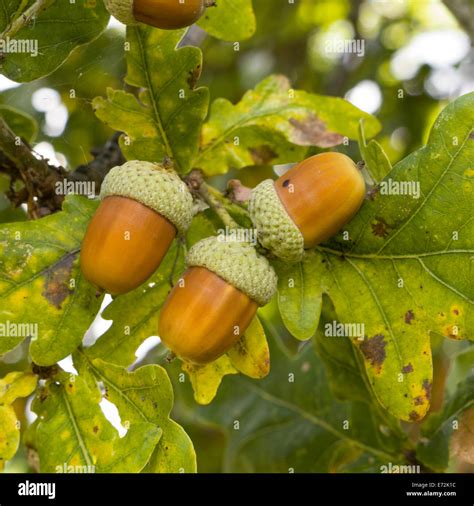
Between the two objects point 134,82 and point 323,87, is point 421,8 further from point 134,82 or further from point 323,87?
point 134,82

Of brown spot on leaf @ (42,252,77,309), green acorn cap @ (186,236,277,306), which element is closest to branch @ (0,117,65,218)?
brown spot on leaf @ (42,252,77,309)

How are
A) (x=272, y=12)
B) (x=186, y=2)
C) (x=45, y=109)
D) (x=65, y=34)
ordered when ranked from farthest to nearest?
(x=272, y=12), (x=45, y=109), (x=65, y=34), (x=186, y=2)

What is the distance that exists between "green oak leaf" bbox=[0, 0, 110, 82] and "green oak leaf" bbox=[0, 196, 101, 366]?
365 mm

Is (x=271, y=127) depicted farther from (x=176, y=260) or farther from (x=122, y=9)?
(x=122, y=9)

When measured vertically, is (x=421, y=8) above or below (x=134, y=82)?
above

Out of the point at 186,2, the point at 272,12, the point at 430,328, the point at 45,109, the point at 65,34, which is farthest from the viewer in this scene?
the point at 272,12

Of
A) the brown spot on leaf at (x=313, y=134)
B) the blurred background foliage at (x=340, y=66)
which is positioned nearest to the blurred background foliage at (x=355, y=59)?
the blurred background foliage at (x=340, y=66)

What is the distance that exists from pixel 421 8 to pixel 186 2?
8.88 ft

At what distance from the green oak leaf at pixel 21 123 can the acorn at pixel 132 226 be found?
58 centimetres

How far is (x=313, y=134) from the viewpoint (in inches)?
88.7

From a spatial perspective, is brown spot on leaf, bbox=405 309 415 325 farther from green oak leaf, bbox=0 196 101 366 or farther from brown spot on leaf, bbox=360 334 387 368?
green oak leaf, bbox=0 196 101 366

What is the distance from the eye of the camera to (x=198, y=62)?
2.03 metres

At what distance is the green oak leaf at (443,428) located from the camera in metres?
2.35

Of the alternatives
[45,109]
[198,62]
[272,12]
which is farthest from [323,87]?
[198,62]
